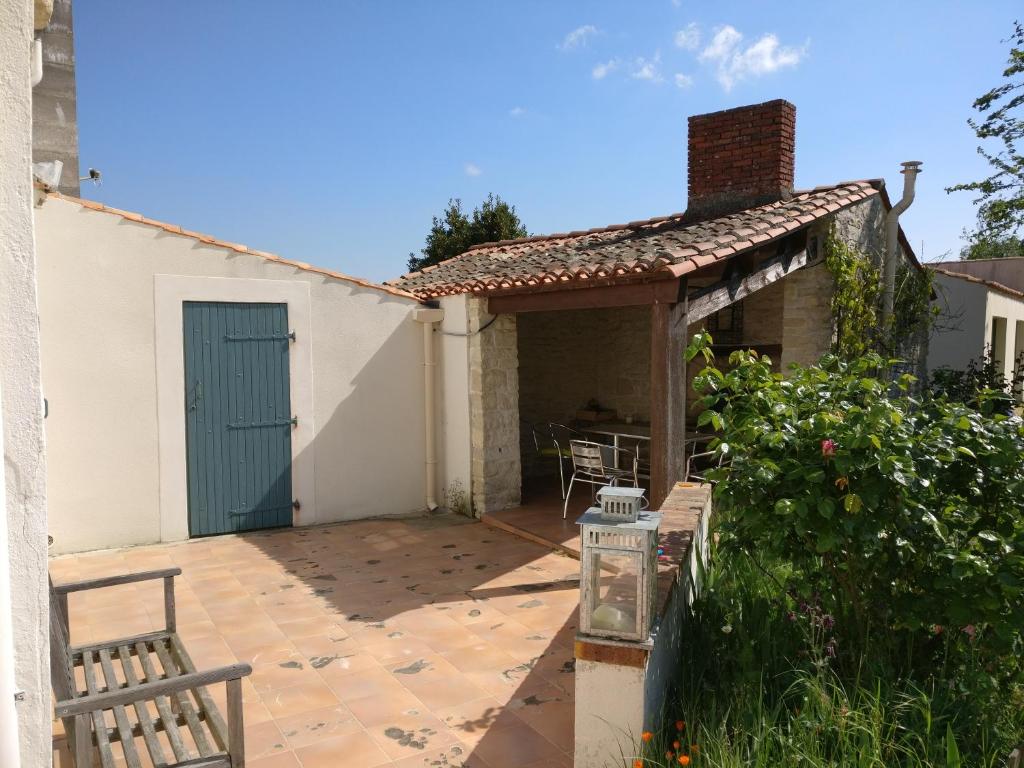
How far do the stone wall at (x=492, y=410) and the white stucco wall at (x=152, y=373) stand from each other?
3.49 feet

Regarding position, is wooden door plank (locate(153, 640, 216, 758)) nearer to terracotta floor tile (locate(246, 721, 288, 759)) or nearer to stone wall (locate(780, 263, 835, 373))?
terracotta floor tile (locate(246, 721, 288, 759))

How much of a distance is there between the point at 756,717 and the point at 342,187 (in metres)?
12.3

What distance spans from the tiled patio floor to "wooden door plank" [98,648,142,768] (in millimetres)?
413

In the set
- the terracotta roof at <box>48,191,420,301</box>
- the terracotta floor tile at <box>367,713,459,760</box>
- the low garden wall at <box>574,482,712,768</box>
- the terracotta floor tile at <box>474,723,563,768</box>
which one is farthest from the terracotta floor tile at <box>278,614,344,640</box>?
the terracotta roof at <box>48,191,420,301</box>

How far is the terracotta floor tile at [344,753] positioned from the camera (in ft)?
10.6

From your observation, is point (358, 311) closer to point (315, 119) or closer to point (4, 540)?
point (315, 119)

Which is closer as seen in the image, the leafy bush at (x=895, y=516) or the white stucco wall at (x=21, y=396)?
the white stucco wall at (x=21, y=396)

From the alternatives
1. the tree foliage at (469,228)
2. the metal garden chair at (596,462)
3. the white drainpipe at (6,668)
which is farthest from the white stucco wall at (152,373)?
the tree foliage at (469,228)

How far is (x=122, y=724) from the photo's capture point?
2.81 m

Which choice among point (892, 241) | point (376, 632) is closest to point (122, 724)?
point (376, 632)

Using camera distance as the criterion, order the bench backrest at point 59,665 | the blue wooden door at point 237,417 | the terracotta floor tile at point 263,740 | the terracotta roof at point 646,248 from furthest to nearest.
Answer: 1. the blue wooden door at point 237,417
2. the terracotta roof at point 646,248
3. the terracotta floor tile at point 263,740
4. the bench backrest at point 59,665

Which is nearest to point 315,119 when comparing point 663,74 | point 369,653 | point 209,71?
point 209,71

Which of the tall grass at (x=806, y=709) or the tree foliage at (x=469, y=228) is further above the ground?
the tree foliage at (x=469, y=228)

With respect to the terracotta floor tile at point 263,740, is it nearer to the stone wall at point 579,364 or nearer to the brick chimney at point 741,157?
the stone wall at point 579,364
